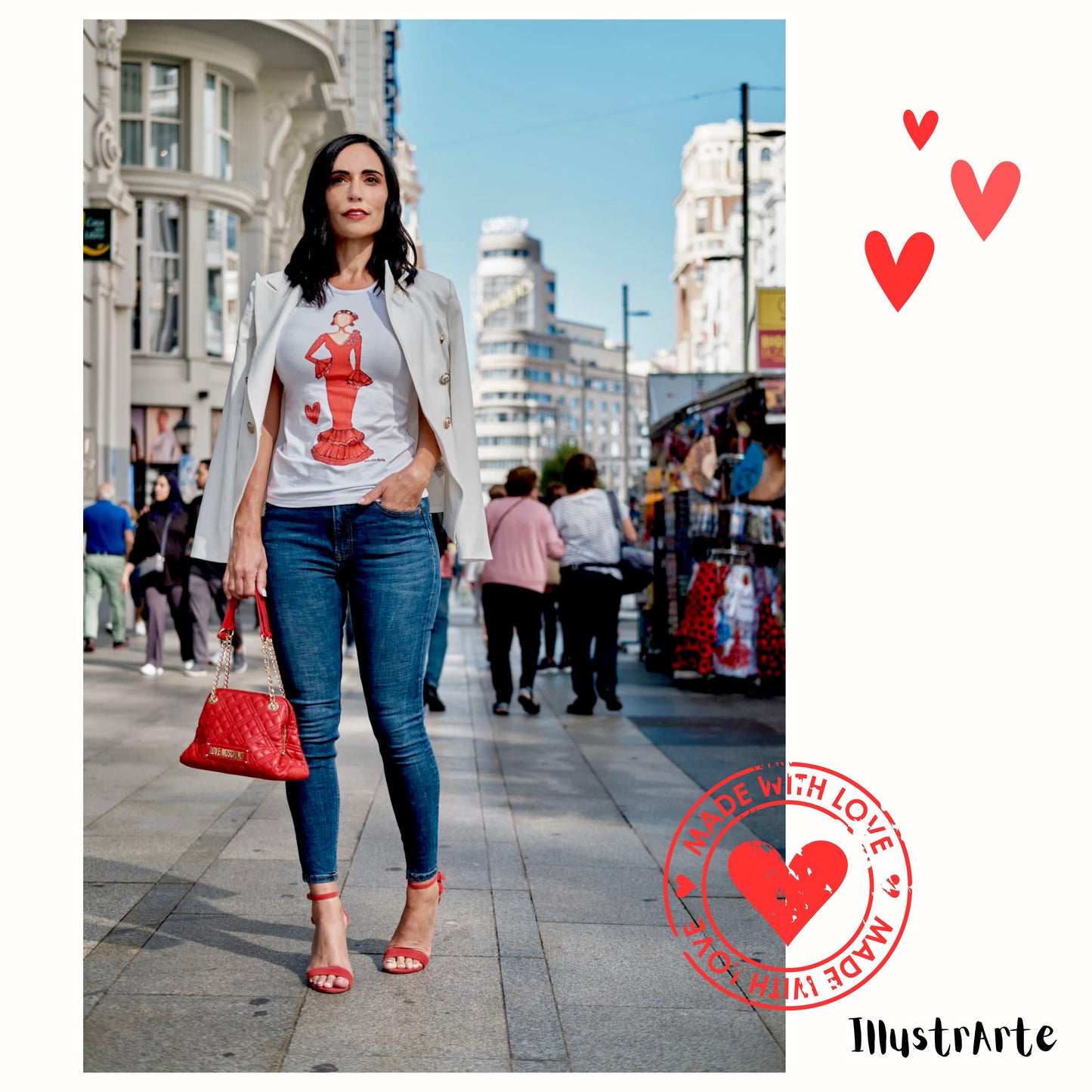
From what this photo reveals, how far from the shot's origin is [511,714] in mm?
10602

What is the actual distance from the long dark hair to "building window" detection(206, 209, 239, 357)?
27.5m

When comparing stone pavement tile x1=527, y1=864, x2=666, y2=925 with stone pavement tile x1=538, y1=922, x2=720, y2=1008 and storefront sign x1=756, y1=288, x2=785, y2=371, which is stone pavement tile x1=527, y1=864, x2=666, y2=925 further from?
storefront sign x1=756, y1=288, x2=785, y2=371

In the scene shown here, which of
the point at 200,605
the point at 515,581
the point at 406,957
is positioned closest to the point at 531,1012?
the point at 406,957

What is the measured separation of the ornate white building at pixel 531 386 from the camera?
18338cm

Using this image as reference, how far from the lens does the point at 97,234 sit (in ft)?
57.8

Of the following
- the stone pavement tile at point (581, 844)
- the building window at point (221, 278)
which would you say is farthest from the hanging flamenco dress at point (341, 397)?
the building window at point (221, 278)

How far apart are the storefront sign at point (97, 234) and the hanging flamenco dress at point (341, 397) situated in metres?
14.4

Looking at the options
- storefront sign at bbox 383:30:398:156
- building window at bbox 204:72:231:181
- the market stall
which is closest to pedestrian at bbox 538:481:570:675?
the market stall
